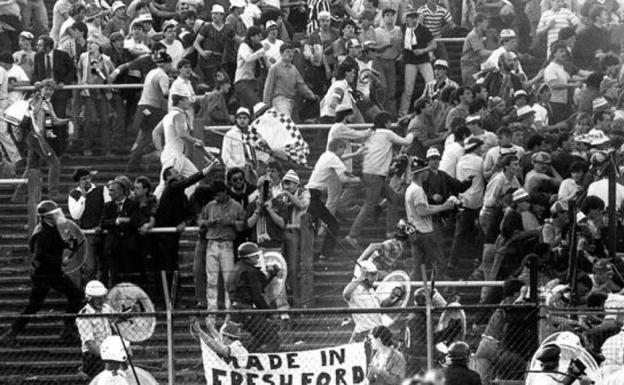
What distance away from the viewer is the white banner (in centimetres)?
2108

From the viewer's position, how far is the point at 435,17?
32.2m

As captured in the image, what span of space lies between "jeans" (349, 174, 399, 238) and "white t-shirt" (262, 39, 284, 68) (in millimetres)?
3291

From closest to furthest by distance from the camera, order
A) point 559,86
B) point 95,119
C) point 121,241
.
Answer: point 121,241 < point 95,119 < point 559,86

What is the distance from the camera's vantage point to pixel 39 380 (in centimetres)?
2392

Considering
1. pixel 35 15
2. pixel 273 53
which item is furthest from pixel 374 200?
pixel 35 15

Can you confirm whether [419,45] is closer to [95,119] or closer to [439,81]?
[439,81]

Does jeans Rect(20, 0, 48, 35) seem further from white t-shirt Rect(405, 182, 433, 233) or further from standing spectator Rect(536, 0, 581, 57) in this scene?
white t-shirt Rect(405, 182, 433, 233)

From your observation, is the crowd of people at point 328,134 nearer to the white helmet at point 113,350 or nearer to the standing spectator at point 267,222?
the standing spectator at point 267,222

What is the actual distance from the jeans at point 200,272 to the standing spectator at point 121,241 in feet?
2.17

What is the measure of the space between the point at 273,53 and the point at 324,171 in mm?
3789

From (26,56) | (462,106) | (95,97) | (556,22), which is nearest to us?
(462,106)

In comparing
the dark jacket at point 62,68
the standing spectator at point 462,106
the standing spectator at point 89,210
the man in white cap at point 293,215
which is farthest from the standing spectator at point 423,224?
the dark jacket at point 62,68

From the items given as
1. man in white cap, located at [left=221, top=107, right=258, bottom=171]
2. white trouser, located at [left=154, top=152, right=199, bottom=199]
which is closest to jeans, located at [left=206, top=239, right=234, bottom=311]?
white trouser, located at [left=154, top=152, right=199, bottom=199]

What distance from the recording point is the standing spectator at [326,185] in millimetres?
26219
